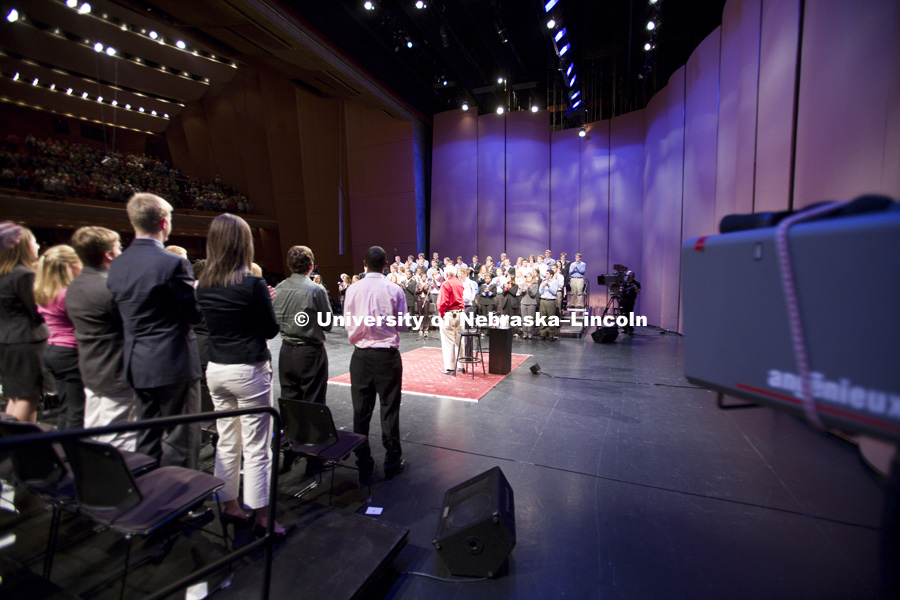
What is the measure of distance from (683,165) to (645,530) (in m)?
8.41

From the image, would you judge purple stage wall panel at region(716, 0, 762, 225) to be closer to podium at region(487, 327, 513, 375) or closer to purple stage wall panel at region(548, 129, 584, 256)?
podium at region(487, 327, 513, 375)

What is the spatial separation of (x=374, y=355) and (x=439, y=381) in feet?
8.68

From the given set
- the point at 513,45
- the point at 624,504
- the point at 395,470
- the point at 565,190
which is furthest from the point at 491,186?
the point at 624,504

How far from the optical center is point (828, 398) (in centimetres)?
56

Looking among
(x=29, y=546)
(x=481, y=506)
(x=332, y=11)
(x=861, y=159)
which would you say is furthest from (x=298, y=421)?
(x=332, y=11)

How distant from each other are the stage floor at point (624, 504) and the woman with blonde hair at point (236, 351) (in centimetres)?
31

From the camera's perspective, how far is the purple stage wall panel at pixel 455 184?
12.2 m

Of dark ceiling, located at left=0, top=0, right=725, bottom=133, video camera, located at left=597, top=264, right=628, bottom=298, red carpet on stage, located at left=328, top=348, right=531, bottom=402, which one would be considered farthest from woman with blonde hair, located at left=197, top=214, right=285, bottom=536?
video camera, located at left=597, top=264, right=628, bottom=298

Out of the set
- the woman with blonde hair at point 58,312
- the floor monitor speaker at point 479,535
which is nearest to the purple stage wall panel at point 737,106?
the floor monitor speaker at point 479,535

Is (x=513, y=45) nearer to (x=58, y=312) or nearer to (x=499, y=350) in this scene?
(x=499, y=350)

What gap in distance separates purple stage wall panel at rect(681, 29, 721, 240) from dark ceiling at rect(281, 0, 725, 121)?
1.18 meters

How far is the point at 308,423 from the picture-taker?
2227mm

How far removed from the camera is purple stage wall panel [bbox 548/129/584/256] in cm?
1147

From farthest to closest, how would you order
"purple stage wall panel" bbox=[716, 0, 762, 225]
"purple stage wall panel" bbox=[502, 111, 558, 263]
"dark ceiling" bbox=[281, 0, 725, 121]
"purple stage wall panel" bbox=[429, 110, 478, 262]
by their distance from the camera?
"purple stage wall panel" bbox=[429, 110, 478, 262] < "purple stage wall panel" bbox=[502, 111, 558, 263] < "dark ceiling" bbox=[281, 0, 725, 121] < "purple stage wall panel" bbox=[716, 0, 762, 225]
